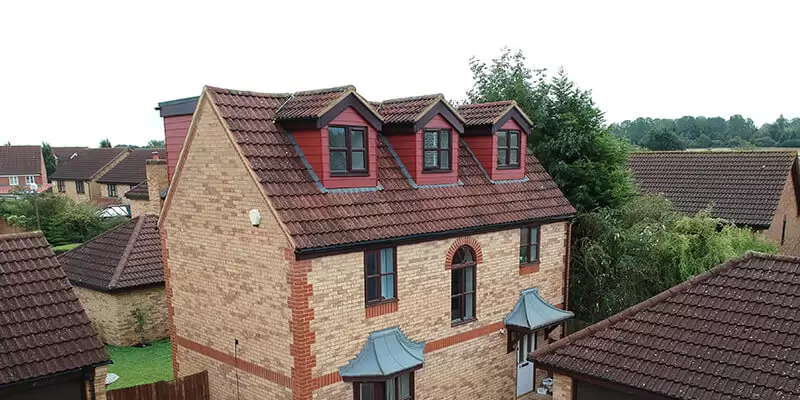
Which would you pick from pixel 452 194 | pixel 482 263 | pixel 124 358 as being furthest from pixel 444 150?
pixel 124 358

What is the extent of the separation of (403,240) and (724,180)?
61.2ft

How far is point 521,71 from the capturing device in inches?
781

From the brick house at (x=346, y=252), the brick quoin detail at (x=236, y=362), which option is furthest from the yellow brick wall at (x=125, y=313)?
the brick quoin detail at (x=236, y=362)

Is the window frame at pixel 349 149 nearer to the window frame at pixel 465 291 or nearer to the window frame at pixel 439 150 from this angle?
the window frame at pixel 439 150

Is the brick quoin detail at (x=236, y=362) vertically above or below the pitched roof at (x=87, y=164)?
below

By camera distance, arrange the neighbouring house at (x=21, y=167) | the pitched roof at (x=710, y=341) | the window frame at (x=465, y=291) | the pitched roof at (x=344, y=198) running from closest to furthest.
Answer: the pitched roof at (x=710, y=341) → the pitched roof at (x=344, y=198) → the window frame at (x=465, y=291) → the neighbouring house at (x=21, y=167)

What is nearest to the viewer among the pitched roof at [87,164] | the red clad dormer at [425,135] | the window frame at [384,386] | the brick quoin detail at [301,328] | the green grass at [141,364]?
the brick quoin detail at [301,328]

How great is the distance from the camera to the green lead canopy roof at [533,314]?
1355 centimetres

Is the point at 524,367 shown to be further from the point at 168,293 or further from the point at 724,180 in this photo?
the point at 724,180

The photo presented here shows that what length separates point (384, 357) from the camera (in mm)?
10742

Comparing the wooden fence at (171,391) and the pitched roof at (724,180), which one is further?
the pitched roof at (724,180)

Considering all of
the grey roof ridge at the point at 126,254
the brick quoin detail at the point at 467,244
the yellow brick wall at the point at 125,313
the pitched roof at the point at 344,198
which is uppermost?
the pitched roof at the point at 344,198

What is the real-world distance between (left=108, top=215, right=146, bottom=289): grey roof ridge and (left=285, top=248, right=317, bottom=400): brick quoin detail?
10.4 m

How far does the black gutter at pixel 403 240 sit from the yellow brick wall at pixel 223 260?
516mm
